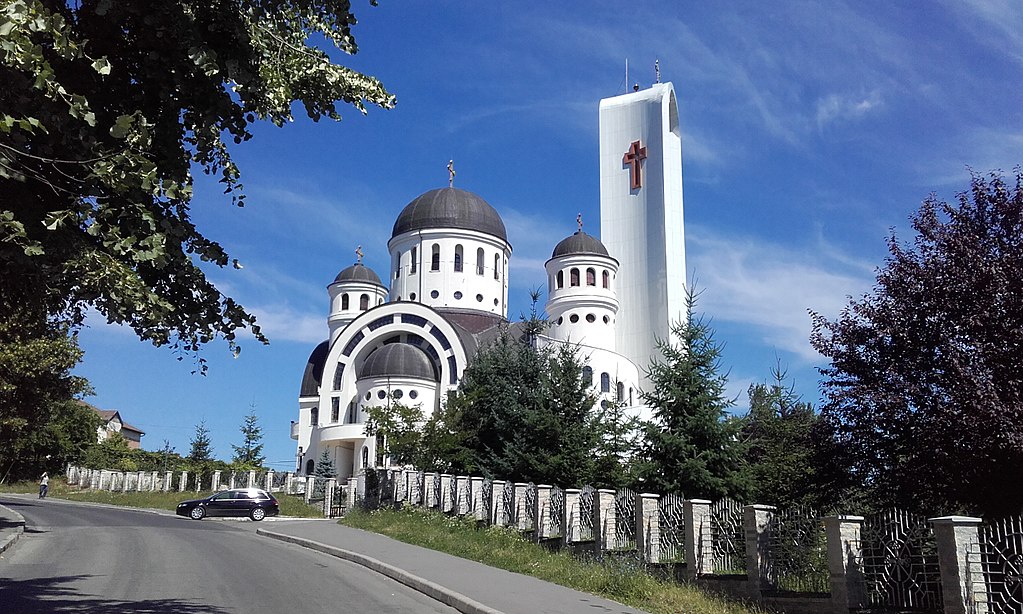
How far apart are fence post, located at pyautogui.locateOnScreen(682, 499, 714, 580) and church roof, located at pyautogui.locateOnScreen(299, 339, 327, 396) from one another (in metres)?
41.7

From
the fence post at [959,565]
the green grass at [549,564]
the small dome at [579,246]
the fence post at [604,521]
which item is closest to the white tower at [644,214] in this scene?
the small dome at [579,246]

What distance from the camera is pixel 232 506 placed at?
→ 1240 inches

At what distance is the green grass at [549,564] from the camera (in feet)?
37.1

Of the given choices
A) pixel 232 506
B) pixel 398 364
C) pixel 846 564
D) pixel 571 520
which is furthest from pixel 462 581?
pixel 398 364

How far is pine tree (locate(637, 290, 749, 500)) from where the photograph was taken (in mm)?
17891

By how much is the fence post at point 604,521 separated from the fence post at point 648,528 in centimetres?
106

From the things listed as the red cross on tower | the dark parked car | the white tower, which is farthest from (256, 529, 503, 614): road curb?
the red cross on tower

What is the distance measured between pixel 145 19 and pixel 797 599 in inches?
376

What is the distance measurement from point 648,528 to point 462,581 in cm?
313

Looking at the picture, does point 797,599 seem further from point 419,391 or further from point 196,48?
point 419,391

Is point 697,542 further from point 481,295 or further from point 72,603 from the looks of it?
point 481,295

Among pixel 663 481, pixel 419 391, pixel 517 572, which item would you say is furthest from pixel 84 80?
pixel 419 391

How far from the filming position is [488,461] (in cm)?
2531

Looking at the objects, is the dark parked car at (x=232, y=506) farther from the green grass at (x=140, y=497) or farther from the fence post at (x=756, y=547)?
the fence post at (x=756, y=547)
